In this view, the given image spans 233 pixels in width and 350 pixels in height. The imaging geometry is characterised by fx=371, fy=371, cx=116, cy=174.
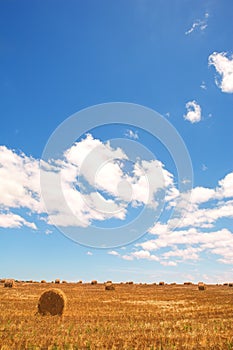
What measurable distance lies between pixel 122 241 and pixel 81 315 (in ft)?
26.6

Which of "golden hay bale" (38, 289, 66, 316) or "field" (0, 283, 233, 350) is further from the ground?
"golden hay bale" (38, 289, 66, 316)

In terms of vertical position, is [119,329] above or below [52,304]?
below

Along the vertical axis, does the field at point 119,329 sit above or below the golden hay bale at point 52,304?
below

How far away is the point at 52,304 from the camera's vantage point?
2100 cm

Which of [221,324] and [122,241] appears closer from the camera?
[221,324]

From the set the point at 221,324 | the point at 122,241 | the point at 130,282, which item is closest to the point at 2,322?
the point at 221,324

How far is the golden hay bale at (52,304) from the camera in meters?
20.8

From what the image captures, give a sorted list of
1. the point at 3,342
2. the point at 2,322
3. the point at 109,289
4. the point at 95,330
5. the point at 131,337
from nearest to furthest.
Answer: the point at 3,342
the point at 131,337
the point at 95,330
the point at 2,322
the point at 109,289

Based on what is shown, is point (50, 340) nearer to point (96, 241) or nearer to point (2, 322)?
point (2, 322)

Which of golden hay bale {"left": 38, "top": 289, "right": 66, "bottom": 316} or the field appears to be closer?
the field

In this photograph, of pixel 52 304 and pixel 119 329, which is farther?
pixel 52 304

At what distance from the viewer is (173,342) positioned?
1250 cm

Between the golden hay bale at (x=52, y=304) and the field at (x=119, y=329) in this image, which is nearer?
the field at (x=119, y=329)

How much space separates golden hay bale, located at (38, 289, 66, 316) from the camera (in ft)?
68.2
